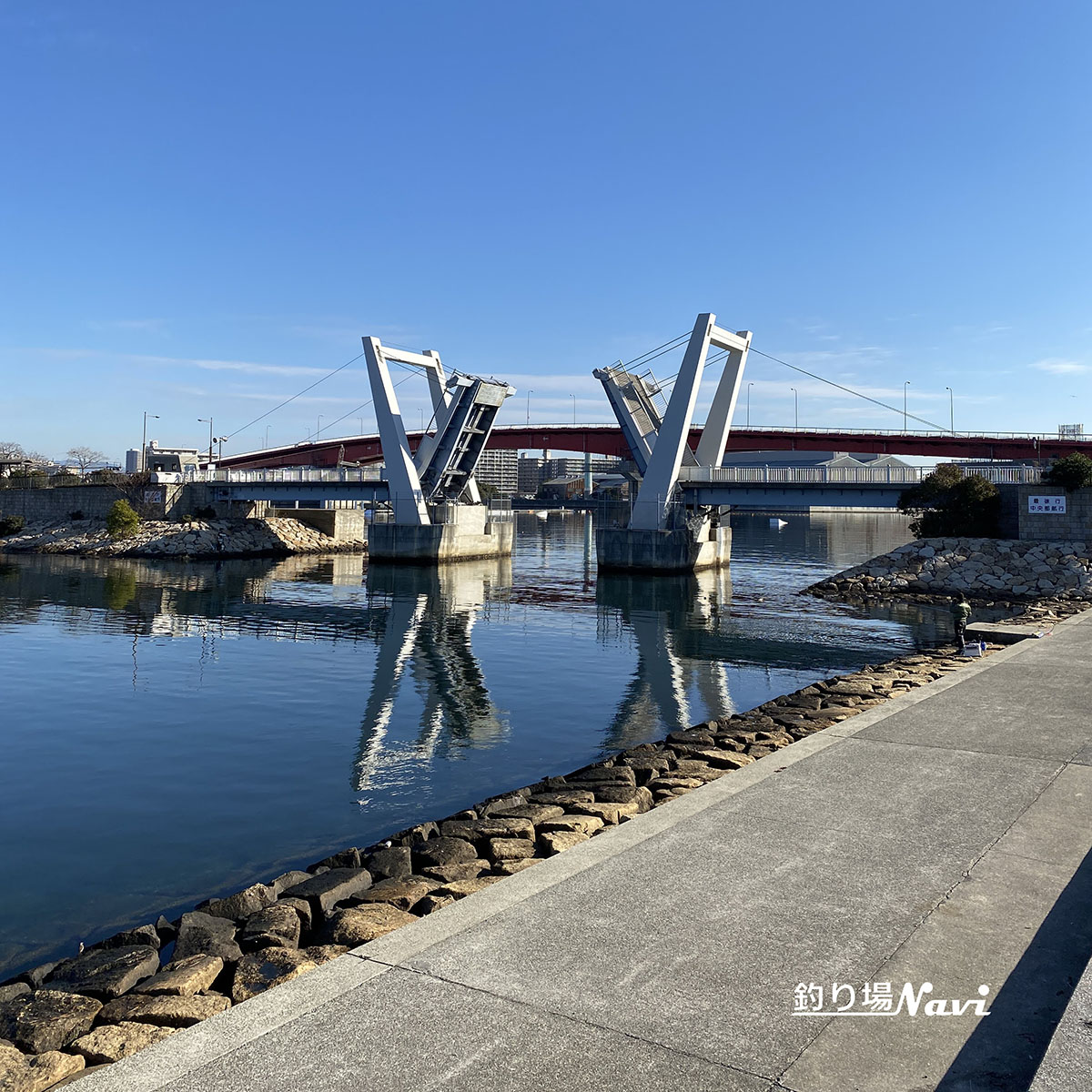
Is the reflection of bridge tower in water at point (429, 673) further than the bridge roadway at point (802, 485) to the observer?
No

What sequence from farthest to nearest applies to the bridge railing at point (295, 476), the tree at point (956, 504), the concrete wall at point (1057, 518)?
the bridge railing at point (295, 476)
the tree at point (956, 504)
the concrete wall at point (1057, 518)

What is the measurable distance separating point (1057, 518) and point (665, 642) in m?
27.2

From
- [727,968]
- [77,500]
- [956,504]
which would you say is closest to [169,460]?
[77,500]

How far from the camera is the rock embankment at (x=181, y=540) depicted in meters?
77.9

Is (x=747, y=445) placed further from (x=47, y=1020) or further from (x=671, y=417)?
(x=47, y=1020)

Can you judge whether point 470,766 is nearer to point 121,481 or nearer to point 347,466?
point 121,481

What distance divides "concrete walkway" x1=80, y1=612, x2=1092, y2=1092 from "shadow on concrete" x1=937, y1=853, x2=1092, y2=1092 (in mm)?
17

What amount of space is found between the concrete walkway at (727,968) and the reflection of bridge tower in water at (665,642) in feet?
34.6

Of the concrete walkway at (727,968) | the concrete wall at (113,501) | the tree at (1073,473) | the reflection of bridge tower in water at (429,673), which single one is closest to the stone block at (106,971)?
the concrete walkway at (727,968)

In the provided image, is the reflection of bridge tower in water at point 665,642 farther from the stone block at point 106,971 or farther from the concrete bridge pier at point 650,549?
the stone block at point 106,971

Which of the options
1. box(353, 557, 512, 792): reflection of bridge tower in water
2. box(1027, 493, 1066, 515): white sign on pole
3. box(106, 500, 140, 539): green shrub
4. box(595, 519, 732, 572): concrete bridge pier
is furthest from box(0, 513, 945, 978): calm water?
box(106, 500, 140, 539): green shrub

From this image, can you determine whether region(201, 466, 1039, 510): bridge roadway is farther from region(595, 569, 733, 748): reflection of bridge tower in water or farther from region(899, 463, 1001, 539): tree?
region(595, 569, 733, 748): reflection of bridge tower in water

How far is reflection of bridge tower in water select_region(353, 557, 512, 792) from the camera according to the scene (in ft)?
63.9
